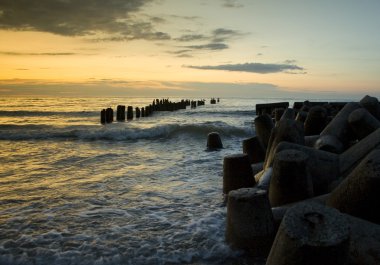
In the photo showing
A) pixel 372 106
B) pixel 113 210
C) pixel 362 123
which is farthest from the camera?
pixel 372 106

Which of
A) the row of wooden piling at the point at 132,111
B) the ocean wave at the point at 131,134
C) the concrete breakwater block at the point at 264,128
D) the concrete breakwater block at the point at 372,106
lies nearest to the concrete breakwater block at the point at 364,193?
the concrete breakwater block at the point at 264,128

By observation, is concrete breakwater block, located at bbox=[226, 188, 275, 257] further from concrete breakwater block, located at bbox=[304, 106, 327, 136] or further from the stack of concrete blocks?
concrete breakwater block, located at bbox=[304, 106, 327, 136]

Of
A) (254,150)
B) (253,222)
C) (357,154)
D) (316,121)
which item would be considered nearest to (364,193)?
(253,222)

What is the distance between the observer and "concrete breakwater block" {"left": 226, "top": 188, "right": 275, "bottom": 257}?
3.52 meters

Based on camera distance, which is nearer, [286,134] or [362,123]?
[286,134]

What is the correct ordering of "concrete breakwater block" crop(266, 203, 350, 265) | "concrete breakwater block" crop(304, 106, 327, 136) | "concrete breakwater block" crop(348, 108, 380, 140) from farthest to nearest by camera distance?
"concrete breakwater block" crop(304, 106, 327, 136) → "concrete breakwater block" crop(348, 108, 380, 140) → "concrete breakwater block" crop(266, 203, 350, 265)

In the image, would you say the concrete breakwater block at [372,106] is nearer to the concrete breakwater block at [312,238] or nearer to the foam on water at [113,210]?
the foam on water at [113,210]

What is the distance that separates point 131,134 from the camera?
1727cm

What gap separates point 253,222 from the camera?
11.5 ft

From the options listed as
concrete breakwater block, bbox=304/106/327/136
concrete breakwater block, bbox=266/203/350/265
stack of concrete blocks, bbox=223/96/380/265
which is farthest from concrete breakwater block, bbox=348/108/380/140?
concrete breakwater block, bbox=266/203/350/265

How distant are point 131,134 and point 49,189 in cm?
1062

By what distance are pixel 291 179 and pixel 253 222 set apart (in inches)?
33.9

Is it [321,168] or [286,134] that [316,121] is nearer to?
[286,134]

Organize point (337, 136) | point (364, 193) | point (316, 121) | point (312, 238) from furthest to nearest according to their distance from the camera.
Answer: point (316, 121) < point (337, 136) < point (364, 193) < point (312, 238)
